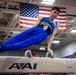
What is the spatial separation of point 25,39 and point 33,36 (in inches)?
5.0

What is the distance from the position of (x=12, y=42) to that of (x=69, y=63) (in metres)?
0.85

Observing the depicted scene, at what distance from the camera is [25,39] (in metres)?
2.43

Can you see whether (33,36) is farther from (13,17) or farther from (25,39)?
(13,17)

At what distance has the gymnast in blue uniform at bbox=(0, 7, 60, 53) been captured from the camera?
227 centimetres

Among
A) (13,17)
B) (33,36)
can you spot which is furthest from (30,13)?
(33,36)

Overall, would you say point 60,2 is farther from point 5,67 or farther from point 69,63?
point 5,67

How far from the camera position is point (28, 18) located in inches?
221

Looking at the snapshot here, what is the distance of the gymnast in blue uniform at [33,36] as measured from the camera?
7.44 feet

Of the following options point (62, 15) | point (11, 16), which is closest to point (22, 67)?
point (62, 15)

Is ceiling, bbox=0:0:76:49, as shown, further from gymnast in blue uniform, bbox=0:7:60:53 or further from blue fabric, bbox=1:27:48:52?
blue fabric, bbox=1:27:48:52

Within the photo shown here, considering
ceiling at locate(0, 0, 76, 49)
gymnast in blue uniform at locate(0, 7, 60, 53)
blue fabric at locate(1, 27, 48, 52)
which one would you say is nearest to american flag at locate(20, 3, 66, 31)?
ceiling at locate(0, 0, 76, 49)

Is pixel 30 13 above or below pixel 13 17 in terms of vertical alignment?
above

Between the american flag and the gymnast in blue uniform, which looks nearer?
the gymnast in blue uniform

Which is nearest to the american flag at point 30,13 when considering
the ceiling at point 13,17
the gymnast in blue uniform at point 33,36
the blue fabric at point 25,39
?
the ceiling at point 13,17
